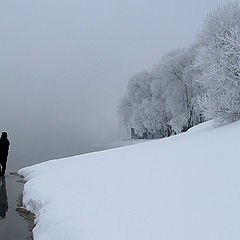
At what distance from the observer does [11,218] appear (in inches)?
259

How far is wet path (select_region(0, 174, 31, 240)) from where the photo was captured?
217 inches

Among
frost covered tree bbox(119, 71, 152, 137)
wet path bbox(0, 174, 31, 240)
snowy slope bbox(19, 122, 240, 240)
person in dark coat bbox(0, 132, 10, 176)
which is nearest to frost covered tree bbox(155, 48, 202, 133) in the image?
frost covered tree bbox(119, 71, 152, 137)

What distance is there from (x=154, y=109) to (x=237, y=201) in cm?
3360

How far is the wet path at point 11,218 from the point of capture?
5520 millimetres

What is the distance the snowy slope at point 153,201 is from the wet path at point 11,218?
464mm

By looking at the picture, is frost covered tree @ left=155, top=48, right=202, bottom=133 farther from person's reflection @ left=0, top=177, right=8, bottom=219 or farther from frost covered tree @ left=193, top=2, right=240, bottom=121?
person's reflection @ left=0, top=177, right=8, bottom=219

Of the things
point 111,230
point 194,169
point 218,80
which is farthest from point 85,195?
point 218,80

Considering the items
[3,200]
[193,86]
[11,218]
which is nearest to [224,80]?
[3,200]

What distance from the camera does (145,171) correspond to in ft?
20.7

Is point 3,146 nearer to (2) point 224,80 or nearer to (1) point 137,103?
(2) point 224,80

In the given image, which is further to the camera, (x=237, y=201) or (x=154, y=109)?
(x=154, y=109)

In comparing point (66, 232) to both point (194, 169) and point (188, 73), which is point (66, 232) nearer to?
point (194, 169)

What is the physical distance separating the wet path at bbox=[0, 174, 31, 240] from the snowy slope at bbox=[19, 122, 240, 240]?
0.46 meters

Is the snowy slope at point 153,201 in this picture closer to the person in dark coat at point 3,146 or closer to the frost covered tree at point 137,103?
the person in dark coat at point 3,146
